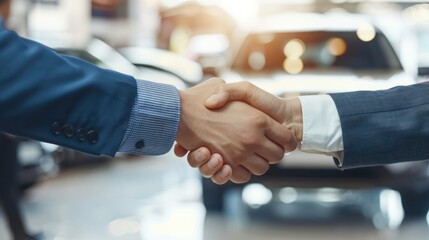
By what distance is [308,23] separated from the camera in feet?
25.3

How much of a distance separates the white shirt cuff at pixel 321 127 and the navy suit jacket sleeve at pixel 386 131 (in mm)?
29

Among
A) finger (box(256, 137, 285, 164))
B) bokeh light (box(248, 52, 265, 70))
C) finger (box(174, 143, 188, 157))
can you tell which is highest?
finger (box(256, 137, 285, 164))

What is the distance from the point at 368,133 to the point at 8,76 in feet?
3.55

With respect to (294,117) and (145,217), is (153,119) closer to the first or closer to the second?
(294,117)

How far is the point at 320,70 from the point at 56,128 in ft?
16.0

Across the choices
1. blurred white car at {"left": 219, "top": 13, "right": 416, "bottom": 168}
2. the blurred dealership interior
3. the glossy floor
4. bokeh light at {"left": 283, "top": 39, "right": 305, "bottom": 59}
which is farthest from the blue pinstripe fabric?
bokeh light at {"left": 283, "top": 39, "right": 305, "bottom": 59}

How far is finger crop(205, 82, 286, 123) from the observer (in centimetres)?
287

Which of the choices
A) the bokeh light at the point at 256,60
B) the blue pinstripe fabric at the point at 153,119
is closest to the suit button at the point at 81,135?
the blue pinstripe fabric at the point at 153,119

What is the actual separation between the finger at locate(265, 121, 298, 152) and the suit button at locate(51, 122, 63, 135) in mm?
754

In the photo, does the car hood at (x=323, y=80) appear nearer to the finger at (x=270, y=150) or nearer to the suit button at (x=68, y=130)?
the finger at (x=270, y=150)

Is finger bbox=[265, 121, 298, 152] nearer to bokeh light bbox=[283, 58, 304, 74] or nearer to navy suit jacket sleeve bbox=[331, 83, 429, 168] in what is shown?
navy suit jacket sleeve bbox=[331, 83, 429, 168]

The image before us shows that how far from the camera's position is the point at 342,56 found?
7367 millimetres

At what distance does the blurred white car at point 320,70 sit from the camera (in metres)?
6.34

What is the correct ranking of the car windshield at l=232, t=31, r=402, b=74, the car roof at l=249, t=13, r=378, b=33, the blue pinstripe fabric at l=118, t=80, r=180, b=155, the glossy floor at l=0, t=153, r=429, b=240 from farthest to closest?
the car roof at l=249, t=13, r=378, b=33 < the car windshield at l=232, t=31, r=402, b=74 < the glossy floor at l=0, t=153, r=429, b=240 < the blue pinstripe fabric at l=118, t=80, r=180, b=155
